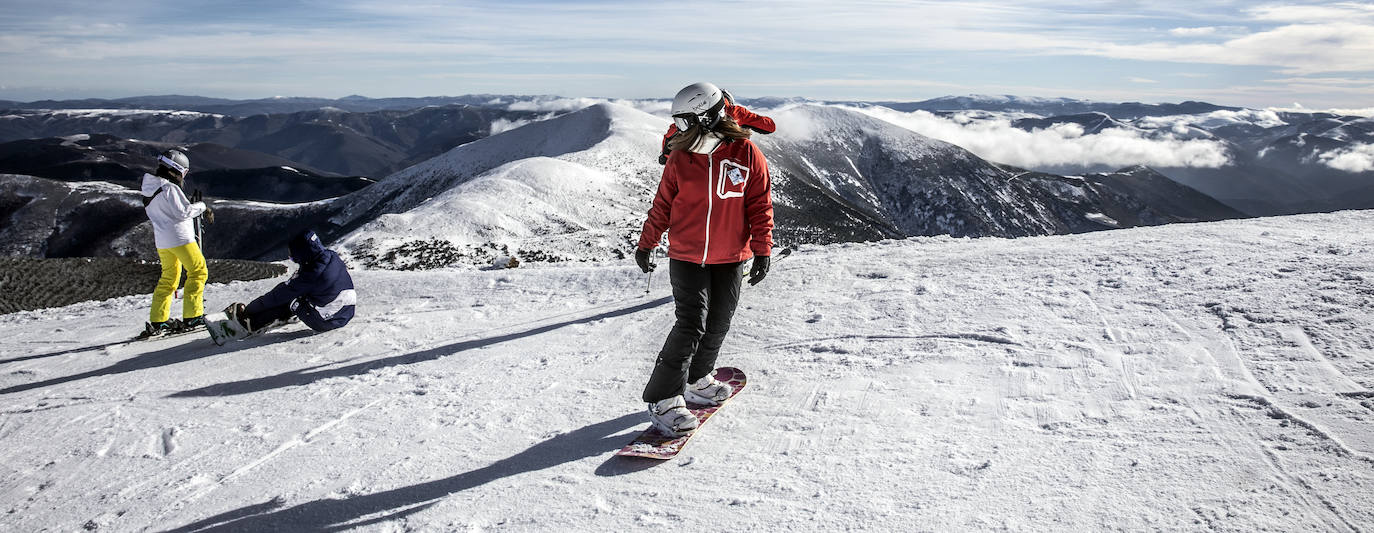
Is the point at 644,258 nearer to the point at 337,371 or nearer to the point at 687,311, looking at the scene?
the point at 687,311

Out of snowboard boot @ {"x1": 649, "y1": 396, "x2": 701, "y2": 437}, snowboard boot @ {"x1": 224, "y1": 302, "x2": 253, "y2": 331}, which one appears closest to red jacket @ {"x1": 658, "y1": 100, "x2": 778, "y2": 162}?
snowboard boot @ {"x1": 649, "y1": 396, "x2": 701, "y2": 437}

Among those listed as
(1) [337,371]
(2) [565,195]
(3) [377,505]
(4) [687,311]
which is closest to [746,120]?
(4) [687,311]

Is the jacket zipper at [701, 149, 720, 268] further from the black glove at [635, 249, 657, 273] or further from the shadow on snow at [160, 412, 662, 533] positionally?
the shadow on snow at [160, 412, 662, 533]

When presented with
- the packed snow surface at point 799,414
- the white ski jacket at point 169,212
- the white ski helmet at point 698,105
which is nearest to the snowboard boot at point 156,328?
the packed snow surface at point 799,414

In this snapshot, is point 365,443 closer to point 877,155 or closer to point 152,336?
point 152,336

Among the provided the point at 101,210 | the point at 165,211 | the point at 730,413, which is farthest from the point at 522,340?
the point at 101,210

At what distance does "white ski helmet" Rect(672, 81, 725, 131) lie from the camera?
16.2ft

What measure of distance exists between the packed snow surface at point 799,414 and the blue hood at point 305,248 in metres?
1.01

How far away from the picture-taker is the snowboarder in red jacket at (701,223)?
501cm

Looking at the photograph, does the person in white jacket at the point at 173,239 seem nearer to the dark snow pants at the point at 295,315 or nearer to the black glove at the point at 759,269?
the dark snow pants at the point at 295,315

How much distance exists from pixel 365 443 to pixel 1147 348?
681cm

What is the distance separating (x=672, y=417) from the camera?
5.22 meters

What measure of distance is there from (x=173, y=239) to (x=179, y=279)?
55 centimetres

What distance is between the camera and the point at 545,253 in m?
33.5
